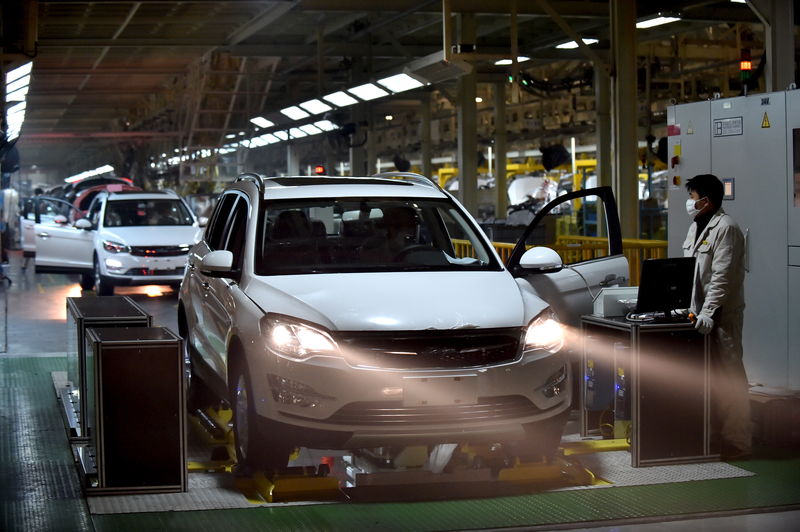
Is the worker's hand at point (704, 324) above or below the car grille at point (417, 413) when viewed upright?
above

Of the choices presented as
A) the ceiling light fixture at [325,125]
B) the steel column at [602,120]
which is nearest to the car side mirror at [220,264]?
the steel column at [602,120]

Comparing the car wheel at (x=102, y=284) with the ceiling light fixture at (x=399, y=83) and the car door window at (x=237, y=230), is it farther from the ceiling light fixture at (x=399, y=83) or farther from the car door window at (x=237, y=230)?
the car door window at (x=237, y=230)

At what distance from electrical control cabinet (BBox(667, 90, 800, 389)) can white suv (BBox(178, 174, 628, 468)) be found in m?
2.37

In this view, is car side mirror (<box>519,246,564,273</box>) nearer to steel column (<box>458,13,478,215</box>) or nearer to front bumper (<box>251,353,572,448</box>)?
front bumper (<box>251,353,572,448</box>)

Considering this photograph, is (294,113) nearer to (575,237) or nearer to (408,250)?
(575,237)

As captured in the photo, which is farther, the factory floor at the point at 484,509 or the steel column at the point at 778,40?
the steel column at the point at 778,40

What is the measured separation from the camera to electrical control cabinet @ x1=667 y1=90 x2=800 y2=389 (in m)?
8.55

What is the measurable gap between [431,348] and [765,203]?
3957mm

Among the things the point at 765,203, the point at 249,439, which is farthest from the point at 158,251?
the point at 249,439

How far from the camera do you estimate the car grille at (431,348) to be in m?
5.96

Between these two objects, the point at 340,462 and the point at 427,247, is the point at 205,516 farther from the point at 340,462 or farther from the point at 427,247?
the point at 427,247

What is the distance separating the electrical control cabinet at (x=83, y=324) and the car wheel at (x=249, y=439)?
1174 millimetres

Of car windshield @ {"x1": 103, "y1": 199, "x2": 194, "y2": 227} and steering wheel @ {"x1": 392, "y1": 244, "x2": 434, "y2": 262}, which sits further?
car windshield @ {"x1": 103, "y1": 199, "x2": 194, "y2": 227}

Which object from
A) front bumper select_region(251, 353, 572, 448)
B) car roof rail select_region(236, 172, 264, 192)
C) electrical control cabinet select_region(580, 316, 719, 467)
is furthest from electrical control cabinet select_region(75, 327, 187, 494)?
electrical control cabinet select_region(580, 316, 719, 467)
